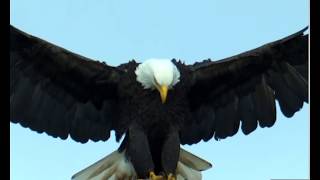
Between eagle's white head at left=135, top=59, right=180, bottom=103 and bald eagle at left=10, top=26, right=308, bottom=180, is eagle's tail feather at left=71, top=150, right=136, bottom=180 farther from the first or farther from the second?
eagle's white head at left=135, top=59, right=180, bottom=103

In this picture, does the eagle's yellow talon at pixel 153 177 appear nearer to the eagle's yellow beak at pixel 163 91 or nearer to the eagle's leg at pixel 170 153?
the eagle's leg at pixel 170 153

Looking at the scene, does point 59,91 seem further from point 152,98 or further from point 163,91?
point 163,91

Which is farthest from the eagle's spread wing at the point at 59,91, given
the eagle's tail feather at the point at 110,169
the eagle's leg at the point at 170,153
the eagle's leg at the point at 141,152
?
the eagle's leg at the point at 170,153

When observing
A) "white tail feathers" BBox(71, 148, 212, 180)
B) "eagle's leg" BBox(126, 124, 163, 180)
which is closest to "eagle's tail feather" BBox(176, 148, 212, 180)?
"white tail feathers" BBox(71, 148, 212, 180)

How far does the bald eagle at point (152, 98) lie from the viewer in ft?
18.1

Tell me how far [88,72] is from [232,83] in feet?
3.79

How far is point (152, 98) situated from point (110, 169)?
32.3 inches

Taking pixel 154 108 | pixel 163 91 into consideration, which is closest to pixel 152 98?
pixel 154 108

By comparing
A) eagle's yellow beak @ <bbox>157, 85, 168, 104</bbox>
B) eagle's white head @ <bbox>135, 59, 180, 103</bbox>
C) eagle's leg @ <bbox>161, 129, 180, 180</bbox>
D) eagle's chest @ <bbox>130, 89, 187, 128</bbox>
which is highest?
eagle's white head @ <bbox>135, 59, 180, 103</bbox>

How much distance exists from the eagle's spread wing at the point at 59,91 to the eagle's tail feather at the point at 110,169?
7.3 inches

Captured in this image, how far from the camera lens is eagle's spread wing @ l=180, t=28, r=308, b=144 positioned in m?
5.82

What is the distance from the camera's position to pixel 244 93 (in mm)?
6094
